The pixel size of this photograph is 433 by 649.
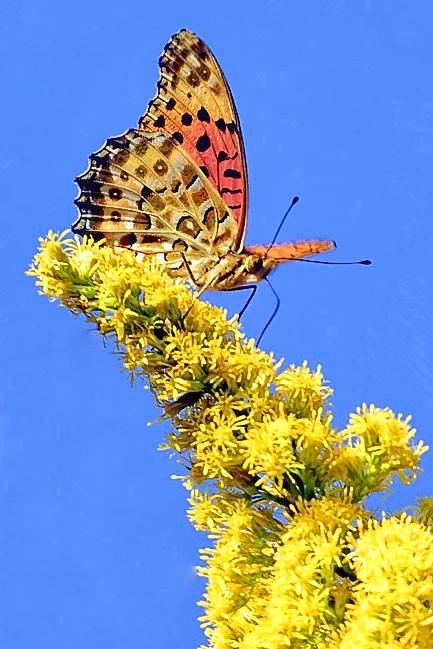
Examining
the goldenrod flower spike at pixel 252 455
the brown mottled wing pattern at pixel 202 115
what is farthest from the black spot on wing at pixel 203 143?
the goldenrod flower spike at pixel 252 455

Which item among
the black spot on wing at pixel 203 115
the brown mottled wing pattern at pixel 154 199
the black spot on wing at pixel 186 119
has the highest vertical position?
the black spot on wing at pixel 186 119

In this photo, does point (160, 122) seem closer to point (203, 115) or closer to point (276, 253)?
point (203, 115)

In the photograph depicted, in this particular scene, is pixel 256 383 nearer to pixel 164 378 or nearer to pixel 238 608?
pixel 164 378

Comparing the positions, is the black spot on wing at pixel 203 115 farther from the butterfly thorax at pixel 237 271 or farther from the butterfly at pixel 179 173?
the butterfly thorax at pixel 237 271

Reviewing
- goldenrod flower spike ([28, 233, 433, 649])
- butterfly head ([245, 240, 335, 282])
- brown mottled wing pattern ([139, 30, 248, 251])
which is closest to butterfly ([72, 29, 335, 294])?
brown mottled wing pattern ([139, 30, 248, 251])

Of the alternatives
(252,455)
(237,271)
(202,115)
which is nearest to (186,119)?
(202,115)

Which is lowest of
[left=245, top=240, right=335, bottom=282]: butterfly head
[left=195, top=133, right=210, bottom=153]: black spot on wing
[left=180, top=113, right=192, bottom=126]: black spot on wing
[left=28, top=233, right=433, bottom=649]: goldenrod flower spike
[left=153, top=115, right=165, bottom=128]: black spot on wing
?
[left=28, top=233, right=433, bottom=649]: goldenrod flower spike

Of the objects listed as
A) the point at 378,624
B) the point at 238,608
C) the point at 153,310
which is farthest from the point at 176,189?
the point at 378,624

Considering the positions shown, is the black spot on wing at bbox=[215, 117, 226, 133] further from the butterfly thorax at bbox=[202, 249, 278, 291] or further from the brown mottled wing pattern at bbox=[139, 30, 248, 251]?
the butterfly thorax at bbox=[202, 249, 278, 291]
